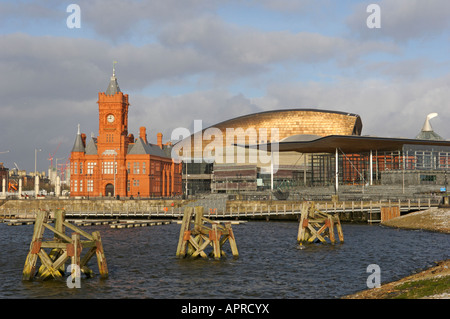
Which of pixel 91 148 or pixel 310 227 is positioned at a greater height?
pixel 91 148

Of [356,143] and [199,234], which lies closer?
[199,234]

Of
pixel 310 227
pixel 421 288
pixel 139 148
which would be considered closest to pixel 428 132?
pixel 139 148

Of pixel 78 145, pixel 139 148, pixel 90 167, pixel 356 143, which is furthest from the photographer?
pixel 78 145

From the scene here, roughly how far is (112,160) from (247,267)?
284ft

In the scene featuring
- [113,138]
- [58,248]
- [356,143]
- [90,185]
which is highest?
[113,138]

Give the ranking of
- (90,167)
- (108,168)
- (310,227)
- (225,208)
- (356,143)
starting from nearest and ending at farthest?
(310,227), (225,208), (356,143), (108,168), (90,167)

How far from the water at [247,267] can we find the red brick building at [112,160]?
5976 cm

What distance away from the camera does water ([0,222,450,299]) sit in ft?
88.6

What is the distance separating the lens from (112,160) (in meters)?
117

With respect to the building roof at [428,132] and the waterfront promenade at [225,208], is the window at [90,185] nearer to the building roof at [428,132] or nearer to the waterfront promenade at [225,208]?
the waterfront promenade at [225,208]

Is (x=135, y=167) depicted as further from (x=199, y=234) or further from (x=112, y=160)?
(x=199, y=234)

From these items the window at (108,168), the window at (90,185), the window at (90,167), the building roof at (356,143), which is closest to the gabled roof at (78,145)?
the window at (90,167)
